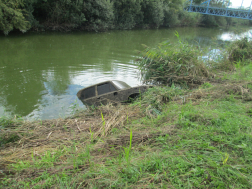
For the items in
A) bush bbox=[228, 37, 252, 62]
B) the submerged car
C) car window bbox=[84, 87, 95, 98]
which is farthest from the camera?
bush bbox=[228, 37, 252, 62]

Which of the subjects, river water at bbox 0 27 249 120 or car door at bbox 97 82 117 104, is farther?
river water at bbox 0 27 249 120

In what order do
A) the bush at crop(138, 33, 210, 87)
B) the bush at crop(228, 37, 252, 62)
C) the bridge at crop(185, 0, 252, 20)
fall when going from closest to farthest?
the bush at crop(138, 33, 210, 87), the bush at crop(228, 37, 252, 62), the bridge at crop(185, 0, 252, 20)

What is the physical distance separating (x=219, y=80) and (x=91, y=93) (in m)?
5.62

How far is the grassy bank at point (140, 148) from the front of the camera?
256 centimetres

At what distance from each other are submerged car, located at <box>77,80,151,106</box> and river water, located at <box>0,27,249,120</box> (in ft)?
2.05

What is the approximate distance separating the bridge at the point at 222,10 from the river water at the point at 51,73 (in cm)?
3427

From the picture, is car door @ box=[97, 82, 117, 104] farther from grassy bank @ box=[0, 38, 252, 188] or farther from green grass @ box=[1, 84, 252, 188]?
green grass @ box=[1, 84, 252, 188]

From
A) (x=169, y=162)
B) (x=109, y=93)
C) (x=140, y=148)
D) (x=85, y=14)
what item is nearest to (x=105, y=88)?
(x=109, y=93)

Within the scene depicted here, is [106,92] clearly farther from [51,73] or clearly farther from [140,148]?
[51,73]

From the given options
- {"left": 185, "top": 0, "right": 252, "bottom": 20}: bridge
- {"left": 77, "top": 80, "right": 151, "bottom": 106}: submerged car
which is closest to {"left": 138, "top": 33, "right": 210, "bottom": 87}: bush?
{"left": 77, "top": 80, "right": 151, "bottom": 106}: submerged car

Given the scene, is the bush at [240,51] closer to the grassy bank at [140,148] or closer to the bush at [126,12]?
the grassy bank at [140,148]

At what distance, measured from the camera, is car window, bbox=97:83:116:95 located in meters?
6.54

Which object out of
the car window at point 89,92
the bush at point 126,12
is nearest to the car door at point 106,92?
the car window at point 89,92

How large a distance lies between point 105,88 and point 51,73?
5193mm
